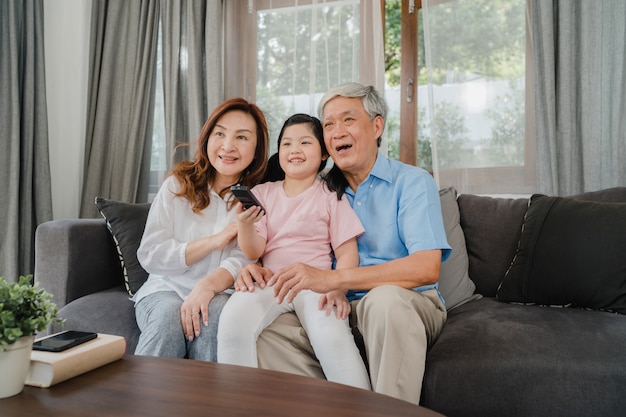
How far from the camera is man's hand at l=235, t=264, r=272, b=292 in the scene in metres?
1.56

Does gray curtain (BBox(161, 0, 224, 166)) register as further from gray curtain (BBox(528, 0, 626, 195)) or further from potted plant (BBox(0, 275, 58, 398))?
potted plant (BBox(0, 275, 58, 398))

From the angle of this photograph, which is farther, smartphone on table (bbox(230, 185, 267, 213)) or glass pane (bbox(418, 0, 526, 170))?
glass pane (bbox(418, 0, 526, 170))

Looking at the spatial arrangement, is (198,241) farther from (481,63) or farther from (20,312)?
(481,63)

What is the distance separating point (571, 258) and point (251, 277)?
1.07m

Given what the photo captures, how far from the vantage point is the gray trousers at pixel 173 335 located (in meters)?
1.45

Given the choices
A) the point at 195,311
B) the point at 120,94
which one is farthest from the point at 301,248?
the point at 120,94

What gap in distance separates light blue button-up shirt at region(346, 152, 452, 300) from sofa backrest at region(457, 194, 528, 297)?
38cm

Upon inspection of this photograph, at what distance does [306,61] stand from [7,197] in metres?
1.80

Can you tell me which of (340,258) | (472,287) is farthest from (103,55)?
(472,287)

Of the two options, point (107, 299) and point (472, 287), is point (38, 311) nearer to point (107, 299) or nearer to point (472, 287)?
point (107, 299)

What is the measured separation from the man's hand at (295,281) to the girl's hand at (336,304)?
0.04 m

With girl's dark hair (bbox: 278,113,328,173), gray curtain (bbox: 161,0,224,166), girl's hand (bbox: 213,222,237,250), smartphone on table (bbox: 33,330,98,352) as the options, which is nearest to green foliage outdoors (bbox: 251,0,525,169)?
gray curtain (bbox: 161,0,224,166)

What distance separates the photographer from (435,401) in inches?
53.6

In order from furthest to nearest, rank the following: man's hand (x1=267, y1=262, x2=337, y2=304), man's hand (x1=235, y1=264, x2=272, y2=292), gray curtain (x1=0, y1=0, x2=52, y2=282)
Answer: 1. gray curtain (x1=0, y1=0, x2=52, y2=282)
2. man's hand (x1=235, y1=264, x2=272, y2=292)
3. man's hand (x1=267, y1=262, x2=337, y2=304)
